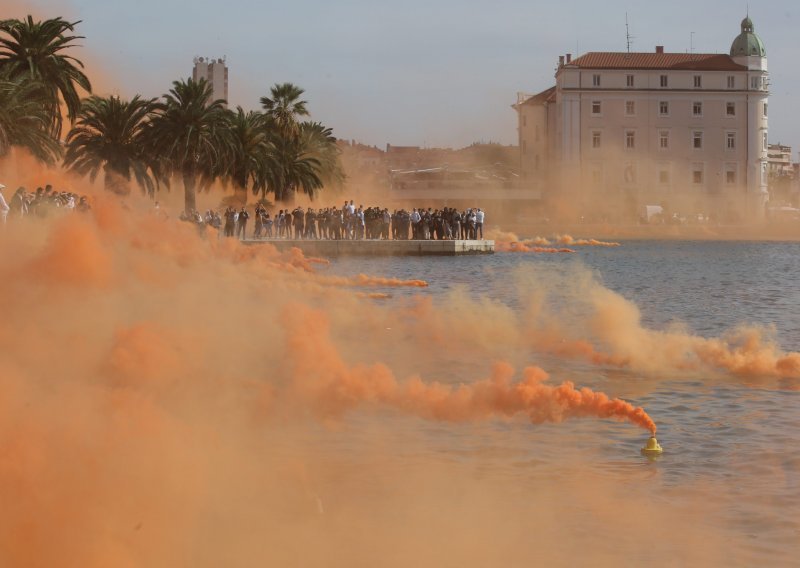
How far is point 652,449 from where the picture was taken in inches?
500

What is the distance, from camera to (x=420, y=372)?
18438 mm

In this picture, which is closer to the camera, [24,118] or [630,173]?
[24,118]

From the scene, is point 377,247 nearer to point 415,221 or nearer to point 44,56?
point 415,221

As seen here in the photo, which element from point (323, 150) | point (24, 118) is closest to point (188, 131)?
point (24, 118)

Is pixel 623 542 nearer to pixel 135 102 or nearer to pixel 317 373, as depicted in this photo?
pixel 317 373

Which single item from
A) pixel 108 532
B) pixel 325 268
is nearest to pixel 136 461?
pixel 108 532

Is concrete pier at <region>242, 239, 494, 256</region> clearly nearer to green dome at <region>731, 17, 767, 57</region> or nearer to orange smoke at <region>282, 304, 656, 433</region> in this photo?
orange smoke at <region>282, 304, 656, 433</region>

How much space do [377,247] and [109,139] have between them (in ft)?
48.8

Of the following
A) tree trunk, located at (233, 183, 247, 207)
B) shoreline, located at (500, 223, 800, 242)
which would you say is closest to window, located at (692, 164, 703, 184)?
shoreline, located at (500, 223, 800, 242)

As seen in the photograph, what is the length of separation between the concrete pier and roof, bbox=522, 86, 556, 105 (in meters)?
70.1

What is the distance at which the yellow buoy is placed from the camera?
12.7 metres

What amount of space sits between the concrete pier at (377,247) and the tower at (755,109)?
65.8m

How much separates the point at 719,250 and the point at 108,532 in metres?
78.6

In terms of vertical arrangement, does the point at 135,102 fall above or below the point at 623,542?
above
